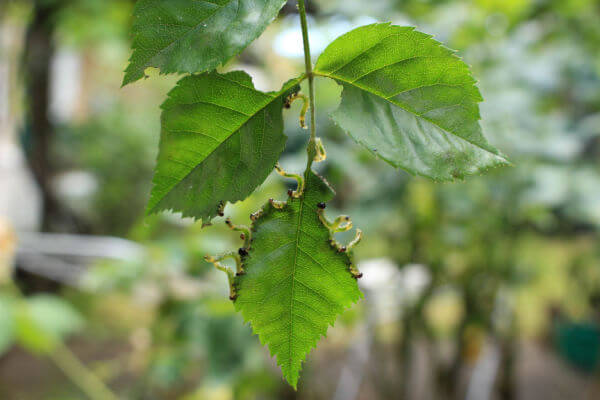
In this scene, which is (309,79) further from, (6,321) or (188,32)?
(6,321)

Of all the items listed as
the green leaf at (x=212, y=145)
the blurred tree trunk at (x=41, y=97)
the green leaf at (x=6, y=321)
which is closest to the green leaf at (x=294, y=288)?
the green leaf at (x=212, y=145)

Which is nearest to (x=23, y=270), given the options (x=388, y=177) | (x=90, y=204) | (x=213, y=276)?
(x=90, y=204)

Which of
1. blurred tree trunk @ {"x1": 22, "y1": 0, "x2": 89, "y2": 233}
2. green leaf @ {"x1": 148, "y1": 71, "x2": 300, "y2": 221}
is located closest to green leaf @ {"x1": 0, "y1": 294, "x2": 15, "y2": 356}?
green leaf @ {"x1": 148, "y1": 71, "x2": 300, "y2": 221}

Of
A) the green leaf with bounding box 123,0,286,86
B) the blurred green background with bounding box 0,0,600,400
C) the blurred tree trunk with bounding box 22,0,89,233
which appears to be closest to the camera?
the green leaf with bounding box 123,0,286,86

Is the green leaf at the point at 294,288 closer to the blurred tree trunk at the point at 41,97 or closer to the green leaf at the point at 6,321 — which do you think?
the green leaf at the point at 6,321

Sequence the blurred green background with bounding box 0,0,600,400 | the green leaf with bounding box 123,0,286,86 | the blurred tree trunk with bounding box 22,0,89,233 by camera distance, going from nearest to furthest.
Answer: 1. the green leaf with bounding box 123,0,286,86
2. the blurred green background with bounding box 0,0,600,400
3. the blurred tree trunk with bounding box 22,0,89,233

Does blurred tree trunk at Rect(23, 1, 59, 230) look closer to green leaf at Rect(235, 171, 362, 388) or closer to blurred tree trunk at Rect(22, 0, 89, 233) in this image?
blurred tree trunk at Rect(22, 0, 89, 233)
